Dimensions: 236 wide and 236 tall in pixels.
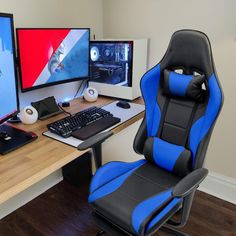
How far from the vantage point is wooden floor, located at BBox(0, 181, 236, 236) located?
178 centimetres

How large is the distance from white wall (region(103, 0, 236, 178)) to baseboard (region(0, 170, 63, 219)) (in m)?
1.35

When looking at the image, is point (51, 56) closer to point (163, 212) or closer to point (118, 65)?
point (118, 65)

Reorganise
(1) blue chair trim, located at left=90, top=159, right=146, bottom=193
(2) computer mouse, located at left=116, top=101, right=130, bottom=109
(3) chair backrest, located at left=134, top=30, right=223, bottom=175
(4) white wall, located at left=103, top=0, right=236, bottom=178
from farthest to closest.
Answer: (2) computer mouse, located at left=116, top=101, right=130, bottom=109, (4) white wall, located at left=103, top=0, right=236, bottom=178, (1) blue chair trim, located at left=90, top=159, right=146, bottom=193, (3) chair backrest, located at left=134, top=30, right=223, bottom=175

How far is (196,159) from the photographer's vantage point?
4.30ft

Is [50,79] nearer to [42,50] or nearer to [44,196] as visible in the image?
[42,50]

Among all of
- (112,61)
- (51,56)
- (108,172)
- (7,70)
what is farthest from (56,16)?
(108,172)

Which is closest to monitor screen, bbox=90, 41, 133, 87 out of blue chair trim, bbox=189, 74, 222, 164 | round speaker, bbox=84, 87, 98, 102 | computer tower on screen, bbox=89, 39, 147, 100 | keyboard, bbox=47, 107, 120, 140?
computer tower on screen, bbox=89, 39, 147, 100

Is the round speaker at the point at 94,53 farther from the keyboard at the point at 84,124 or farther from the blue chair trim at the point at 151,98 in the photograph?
the blue chair trim at the point at 151,98

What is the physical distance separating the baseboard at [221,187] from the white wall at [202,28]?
5cm

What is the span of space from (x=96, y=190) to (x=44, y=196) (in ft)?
3.30

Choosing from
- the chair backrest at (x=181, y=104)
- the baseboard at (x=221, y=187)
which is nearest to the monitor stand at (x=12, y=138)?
the chair backrest at (x=181, y=104)

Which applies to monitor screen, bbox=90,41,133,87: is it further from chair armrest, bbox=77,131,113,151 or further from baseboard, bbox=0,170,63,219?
baseboard, bbox=0,170,63,219

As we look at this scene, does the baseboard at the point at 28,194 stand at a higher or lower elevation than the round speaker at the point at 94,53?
lower

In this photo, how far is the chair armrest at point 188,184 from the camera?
98 cm
